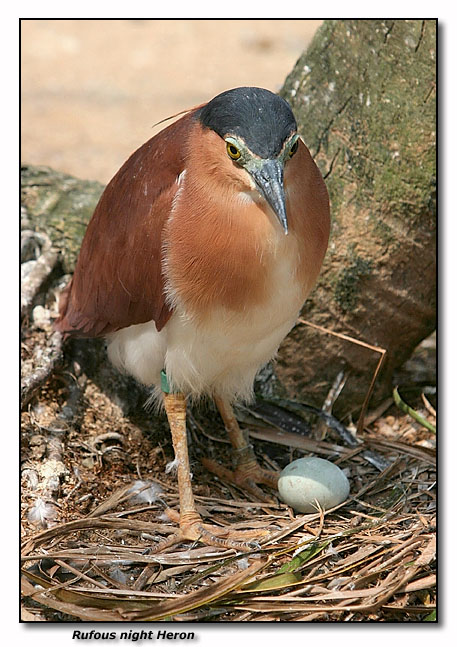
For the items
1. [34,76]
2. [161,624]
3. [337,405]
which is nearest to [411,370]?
[337,405]

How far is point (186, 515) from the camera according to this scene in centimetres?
349

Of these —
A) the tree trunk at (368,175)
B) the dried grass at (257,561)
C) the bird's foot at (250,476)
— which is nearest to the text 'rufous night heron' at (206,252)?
the dried grass at (257,561)

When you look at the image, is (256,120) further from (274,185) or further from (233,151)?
(274,185)

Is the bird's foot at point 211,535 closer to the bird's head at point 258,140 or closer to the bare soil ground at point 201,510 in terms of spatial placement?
the bare soil ground at point 201,510

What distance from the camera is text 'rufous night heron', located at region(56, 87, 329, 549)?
9.27ft

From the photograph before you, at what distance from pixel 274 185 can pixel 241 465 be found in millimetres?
1671

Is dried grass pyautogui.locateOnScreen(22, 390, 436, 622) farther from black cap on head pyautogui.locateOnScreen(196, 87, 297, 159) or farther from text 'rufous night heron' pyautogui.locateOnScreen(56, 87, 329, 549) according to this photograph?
black cap on head pyautogui.locateOnScreen(196, 87, 297, 159)

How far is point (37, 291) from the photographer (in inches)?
168

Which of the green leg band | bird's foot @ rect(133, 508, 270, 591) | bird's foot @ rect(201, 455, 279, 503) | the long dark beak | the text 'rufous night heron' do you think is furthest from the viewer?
bird's foot @ rect(201, 455, 279, 503)

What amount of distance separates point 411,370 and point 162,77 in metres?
6.21

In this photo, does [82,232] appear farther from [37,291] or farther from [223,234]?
[223,234]

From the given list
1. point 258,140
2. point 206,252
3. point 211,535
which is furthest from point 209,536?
point 258,140

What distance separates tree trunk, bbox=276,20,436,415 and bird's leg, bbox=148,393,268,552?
842 millimetres

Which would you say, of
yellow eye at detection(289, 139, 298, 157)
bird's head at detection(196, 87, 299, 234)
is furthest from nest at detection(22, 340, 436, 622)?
yellow eye at detection(289, 139, 298, 157)
